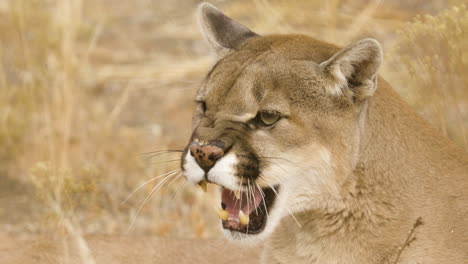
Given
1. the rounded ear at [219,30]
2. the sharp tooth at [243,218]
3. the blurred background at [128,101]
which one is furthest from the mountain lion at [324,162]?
the blurred background at [128,101]

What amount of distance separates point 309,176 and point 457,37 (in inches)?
57.5

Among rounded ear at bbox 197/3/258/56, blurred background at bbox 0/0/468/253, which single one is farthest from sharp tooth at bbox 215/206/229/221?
blurred background at bbox 0/0/468/253

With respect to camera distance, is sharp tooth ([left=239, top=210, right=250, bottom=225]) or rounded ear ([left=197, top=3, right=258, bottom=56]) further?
rounded ear ([left=197, top=3, right=258, bottom=56])

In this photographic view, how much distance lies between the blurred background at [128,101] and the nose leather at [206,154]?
1.21 m

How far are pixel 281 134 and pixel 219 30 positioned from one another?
837 mm

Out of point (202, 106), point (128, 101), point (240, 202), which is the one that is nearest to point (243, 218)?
point (240, 202)

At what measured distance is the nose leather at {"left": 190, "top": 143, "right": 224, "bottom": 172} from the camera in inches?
123

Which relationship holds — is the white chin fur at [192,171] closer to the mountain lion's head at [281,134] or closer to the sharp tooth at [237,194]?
the mountain lion's head at [281,134]

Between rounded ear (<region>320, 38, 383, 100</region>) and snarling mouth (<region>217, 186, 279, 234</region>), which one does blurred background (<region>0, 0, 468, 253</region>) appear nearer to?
rounded ear (<region>320, 38, 383, 100</region>)

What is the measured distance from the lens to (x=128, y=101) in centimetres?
823

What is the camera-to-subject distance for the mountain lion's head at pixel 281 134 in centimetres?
321

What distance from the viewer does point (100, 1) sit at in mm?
10156

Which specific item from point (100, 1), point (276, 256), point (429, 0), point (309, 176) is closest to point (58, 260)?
point (276, 256)

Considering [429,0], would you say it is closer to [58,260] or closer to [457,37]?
[457,37]
